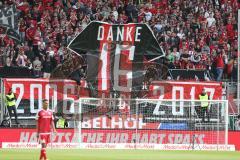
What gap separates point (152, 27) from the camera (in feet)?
152

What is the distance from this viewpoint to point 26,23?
1746 inches

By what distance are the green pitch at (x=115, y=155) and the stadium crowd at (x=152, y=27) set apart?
318 inches

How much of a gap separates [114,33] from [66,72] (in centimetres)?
408

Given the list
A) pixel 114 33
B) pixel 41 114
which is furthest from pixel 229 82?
pixel 41 114

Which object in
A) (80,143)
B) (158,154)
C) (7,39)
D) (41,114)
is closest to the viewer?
(41,114)

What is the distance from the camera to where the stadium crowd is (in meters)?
42.3

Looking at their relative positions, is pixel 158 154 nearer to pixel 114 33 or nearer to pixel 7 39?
pixel 114 33

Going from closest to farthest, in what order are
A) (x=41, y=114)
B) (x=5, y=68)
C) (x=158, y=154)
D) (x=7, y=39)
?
(x=41, y=114) → (x=158, y=154) → (x=5, y=68) → (x=7, y=39)

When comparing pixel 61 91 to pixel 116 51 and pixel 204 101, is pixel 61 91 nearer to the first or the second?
pixel 116 51

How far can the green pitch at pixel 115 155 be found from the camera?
96.8 ft

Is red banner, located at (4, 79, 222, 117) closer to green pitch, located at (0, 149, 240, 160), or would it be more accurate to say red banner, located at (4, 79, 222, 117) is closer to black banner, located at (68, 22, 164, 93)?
black banner, located at (68, 22, 164, 93)

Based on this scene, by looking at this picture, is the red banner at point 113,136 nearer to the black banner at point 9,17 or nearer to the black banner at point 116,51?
the black banner at point 116,51

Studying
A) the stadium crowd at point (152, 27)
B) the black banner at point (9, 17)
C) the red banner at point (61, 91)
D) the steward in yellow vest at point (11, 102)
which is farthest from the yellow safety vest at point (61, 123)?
the black banner at point (9, 17)

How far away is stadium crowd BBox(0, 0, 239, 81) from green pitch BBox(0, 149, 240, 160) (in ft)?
26.5
